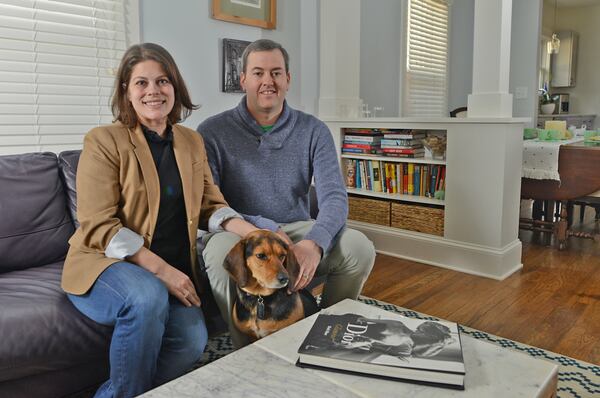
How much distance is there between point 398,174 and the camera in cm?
336

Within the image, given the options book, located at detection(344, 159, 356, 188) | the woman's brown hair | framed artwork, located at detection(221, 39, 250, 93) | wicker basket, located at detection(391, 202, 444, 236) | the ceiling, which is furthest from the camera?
the ceiling

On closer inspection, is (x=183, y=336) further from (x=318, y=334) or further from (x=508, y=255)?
(x=508, y=255)

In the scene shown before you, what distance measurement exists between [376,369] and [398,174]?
8.08 feet

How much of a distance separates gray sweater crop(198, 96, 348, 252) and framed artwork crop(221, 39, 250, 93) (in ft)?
3.66

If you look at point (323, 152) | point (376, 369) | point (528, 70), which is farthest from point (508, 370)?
point (528, 70)

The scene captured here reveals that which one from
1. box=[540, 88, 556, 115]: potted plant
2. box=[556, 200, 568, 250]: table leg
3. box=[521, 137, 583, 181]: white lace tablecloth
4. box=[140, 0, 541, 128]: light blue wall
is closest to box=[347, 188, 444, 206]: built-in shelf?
box=[140, 0, 541, 128]: light blue wall

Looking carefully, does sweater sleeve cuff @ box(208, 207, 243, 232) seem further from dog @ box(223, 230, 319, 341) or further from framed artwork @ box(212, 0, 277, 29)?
framed artwork @ box(212, 0, 277, 29)

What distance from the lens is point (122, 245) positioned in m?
1.43

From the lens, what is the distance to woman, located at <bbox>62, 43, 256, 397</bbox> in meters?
1.34

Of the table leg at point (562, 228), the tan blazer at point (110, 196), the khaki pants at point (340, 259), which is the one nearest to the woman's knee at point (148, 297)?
the tan blazer at point (110, 196)

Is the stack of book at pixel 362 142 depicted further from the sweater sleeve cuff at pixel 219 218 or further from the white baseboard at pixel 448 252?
the sweater sleeve cuff at pixel 219 218

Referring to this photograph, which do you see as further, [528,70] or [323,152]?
[528,70]

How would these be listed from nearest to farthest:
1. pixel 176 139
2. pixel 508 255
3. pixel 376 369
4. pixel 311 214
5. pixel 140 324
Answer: pixel 376 369 < pixel 140 324 < pixel 176 139 < pixel 311 214 < pixel 508 255

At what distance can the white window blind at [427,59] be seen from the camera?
4738 millimetres
